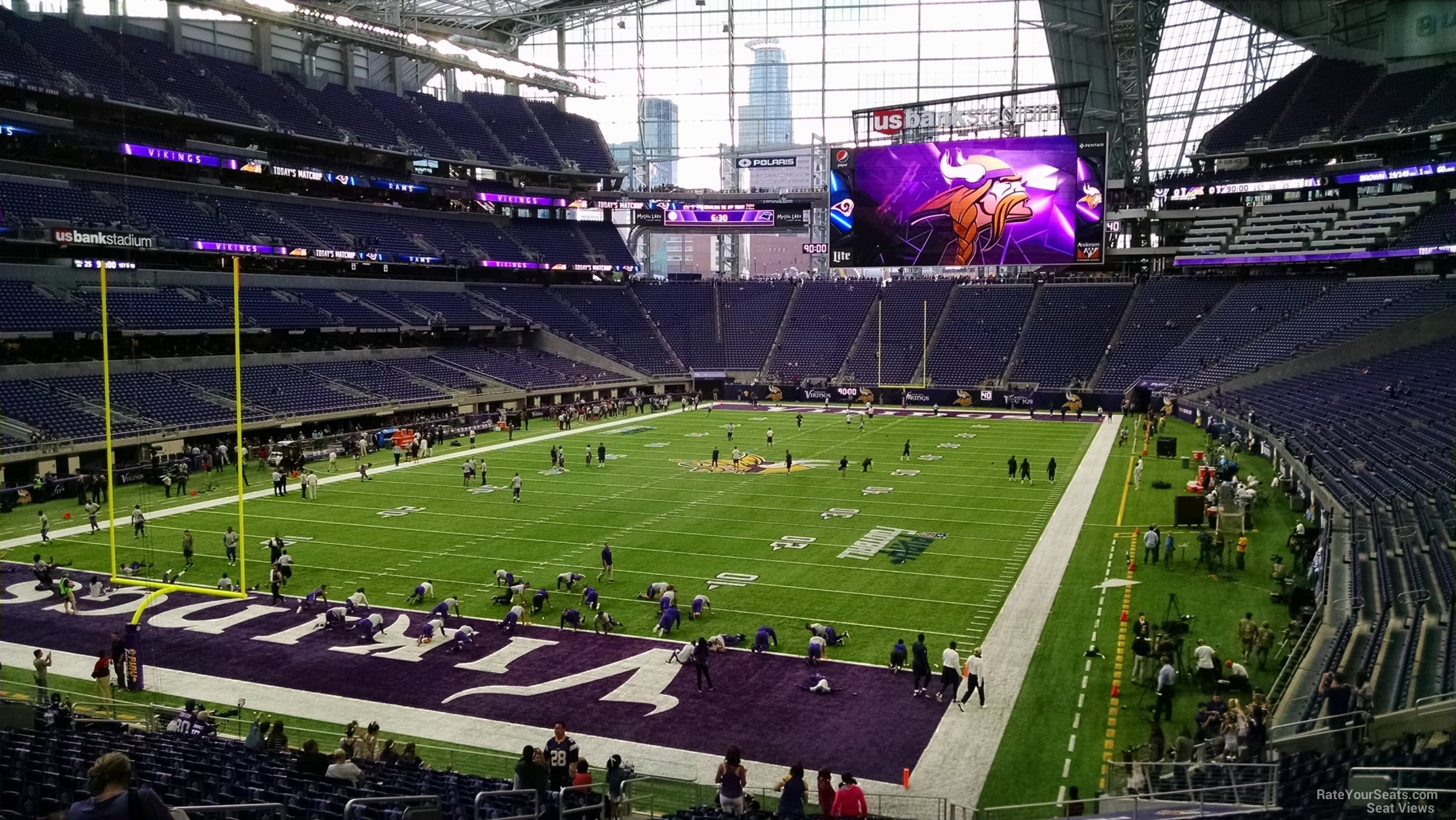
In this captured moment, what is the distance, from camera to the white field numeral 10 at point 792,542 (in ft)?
88.6

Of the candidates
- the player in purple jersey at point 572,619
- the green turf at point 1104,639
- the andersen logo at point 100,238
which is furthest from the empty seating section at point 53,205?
the green turf at point 1104,639

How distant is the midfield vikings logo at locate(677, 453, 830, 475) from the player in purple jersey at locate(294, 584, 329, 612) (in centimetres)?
1824

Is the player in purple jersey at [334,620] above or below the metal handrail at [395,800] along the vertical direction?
below

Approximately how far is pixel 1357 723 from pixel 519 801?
32.3 feet

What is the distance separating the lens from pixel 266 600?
22703mm

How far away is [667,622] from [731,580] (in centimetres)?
416

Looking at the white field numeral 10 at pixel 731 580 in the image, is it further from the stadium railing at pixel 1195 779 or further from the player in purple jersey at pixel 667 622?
the stadium railing at pixel 1195 779

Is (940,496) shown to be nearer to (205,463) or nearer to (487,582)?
(487,582)

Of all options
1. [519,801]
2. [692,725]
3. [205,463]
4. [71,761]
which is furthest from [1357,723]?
[205,463]

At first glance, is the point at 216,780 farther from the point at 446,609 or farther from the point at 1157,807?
the point at 1157,807

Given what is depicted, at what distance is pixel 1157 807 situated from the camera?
404 inches

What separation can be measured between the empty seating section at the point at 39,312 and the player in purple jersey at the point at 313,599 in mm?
A: 27261

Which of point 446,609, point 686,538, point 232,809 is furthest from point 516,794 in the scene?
point 686,538

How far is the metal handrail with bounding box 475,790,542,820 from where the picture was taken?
9.28 meters
